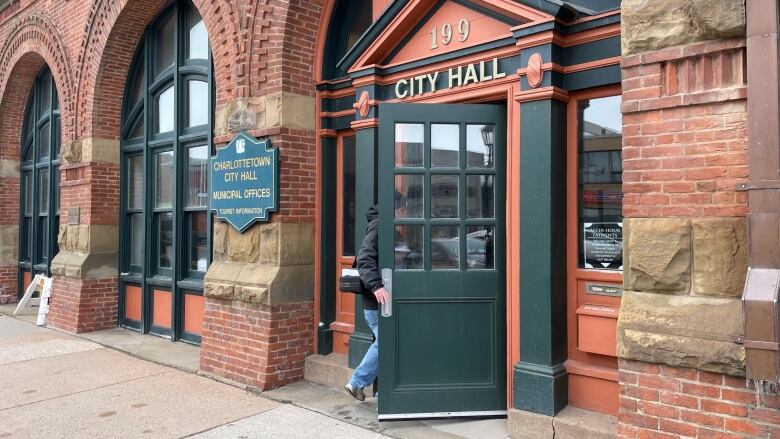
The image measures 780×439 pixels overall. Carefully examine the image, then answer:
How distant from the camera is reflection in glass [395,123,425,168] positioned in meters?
4.59

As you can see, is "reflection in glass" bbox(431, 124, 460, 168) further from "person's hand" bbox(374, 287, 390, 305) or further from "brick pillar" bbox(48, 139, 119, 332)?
"brick pillar" bbox(48, 139, 119, 332)

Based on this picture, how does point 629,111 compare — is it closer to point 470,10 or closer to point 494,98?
point 494,98

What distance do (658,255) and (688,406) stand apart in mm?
815

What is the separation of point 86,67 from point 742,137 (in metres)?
8.87

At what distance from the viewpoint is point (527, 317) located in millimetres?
4273

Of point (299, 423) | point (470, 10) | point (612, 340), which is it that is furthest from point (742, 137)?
point (299, 423)

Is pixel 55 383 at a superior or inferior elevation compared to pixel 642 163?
inferior

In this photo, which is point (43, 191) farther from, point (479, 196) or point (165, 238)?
point (479, 196)

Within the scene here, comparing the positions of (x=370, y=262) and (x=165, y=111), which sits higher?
(x=165, y=111)

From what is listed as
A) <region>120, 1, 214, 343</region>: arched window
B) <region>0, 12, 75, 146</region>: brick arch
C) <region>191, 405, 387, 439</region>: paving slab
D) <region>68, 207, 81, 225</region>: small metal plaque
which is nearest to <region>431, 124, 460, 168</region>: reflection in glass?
<region>191, 405, 387, 439</region>: paving slab

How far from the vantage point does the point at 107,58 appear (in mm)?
8594

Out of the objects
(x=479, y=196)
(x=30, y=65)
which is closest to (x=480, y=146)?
(x=479, y=196)

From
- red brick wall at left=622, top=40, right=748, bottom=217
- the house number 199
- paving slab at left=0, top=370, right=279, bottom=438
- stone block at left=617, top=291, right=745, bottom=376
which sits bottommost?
paving slab at left=0, top=370, right=279, bottom=438

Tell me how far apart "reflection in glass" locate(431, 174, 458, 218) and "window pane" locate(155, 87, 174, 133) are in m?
5.19
